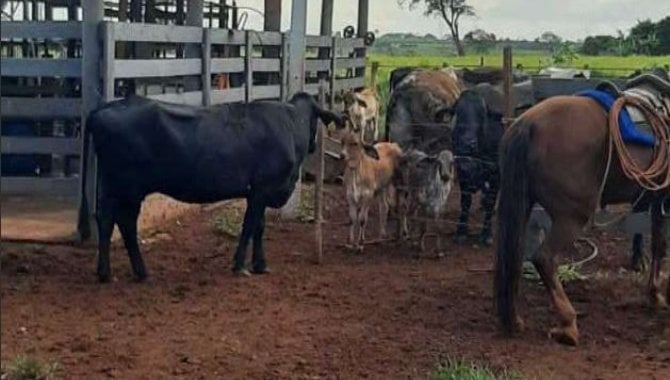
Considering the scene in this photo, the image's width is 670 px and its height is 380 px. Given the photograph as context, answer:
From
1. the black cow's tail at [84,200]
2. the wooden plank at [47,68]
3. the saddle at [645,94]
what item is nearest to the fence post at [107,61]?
the wooden plank at [47,68]

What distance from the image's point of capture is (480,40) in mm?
57625

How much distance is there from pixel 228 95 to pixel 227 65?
346 mm

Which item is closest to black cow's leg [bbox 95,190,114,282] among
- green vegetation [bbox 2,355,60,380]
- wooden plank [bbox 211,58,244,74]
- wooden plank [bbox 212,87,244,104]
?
green vegetation [bbox 2,355,60,380]

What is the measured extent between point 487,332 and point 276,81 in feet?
26.7

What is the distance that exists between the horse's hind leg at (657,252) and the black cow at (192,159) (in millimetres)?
3054

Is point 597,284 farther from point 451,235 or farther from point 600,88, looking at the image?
point 451,235

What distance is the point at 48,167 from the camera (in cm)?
1135

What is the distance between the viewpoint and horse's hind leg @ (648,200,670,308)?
866 cm

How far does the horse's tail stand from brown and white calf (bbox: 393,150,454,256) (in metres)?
3.12

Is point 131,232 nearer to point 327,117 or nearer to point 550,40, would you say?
point 327,117

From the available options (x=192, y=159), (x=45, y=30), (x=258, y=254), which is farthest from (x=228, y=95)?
(x=192, y=159)

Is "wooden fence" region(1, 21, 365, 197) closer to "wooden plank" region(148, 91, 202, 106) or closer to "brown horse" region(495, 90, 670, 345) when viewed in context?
"wooden plank" region(148, 91, 202, 106)

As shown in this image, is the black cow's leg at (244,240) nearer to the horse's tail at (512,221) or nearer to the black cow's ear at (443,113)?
the horse's tail at (512,221)

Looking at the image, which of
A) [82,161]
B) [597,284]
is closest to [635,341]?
[597,284]
